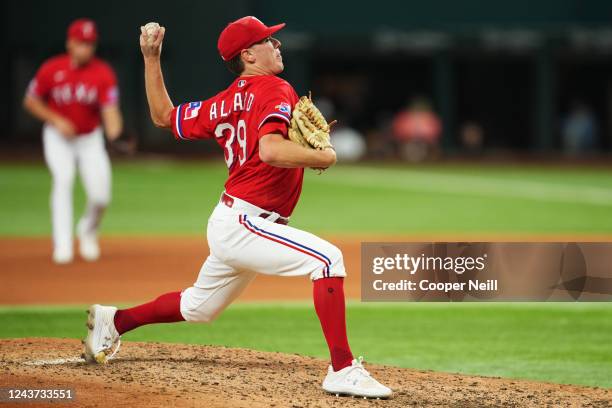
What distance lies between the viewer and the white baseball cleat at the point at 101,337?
593cm

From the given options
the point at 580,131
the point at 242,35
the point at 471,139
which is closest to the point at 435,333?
the point at 242,35

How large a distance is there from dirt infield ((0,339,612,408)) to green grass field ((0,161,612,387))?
0.74 m

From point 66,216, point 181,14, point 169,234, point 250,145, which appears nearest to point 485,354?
point 250,145

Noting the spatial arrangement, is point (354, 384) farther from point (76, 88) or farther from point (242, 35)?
point (76, 88)

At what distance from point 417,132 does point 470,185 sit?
7005mm

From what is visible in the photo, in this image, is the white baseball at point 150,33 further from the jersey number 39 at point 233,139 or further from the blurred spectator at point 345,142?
the blurred spectator at point 345,142

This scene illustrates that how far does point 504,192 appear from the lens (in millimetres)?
20547

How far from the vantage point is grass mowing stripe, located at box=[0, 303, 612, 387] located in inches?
274

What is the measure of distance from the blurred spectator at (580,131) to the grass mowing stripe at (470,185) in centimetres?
670

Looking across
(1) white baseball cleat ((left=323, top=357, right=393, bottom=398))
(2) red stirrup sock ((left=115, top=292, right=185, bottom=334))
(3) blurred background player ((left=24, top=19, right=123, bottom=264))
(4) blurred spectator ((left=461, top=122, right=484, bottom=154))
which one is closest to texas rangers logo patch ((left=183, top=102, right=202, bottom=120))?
(2) red stirrup sock ((left=115, top=292, right=185, bottom=334))

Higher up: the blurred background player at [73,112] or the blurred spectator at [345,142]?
the blurred spectator at [345,142]

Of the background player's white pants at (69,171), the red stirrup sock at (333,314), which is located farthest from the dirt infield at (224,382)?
the background player's white pants at (69,171)

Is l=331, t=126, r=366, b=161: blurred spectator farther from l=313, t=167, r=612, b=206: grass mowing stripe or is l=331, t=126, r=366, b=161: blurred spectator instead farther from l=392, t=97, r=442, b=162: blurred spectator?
l=313, t=167, r=612, b=206: grass mowing stripe

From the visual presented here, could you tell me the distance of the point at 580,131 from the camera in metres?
30.3
